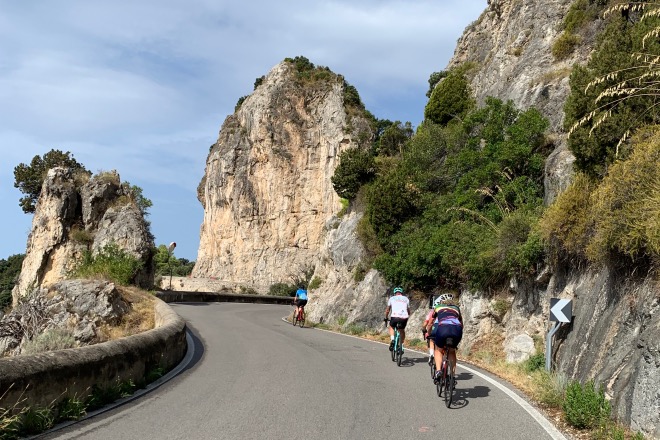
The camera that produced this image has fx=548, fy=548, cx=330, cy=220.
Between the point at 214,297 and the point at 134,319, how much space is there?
80.9 feet

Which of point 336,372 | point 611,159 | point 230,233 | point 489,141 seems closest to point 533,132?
point 489,141

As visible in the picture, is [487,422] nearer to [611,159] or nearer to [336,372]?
[336,372]

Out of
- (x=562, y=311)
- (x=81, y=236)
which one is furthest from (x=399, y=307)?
(x=81, y=236)

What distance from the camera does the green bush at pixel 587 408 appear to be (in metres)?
6.89

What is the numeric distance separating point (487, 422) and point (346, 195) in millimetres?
28504

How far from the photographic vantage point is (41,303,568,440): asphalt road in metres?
6.59

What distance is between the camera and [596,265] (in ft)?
35.1

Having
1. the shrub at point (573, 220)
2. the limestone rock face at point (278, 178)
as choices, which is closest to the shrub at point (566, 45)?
the shrub at point (573, 220)

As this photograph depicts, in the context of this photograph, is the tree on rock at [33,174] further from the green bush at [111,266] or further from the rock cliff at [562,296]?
the rock cliff at [562,296]

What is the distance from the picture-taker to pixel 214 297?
44.8 meters

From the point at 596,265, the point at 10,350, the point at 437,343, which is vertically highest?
the point at 596,265

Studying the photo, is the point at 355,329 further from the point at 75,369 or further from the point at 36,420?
the point at 36,420

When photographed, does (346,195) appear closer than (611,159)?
No

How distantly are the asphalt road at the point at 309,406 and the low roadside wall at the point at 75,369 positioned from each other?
51 centimetres
